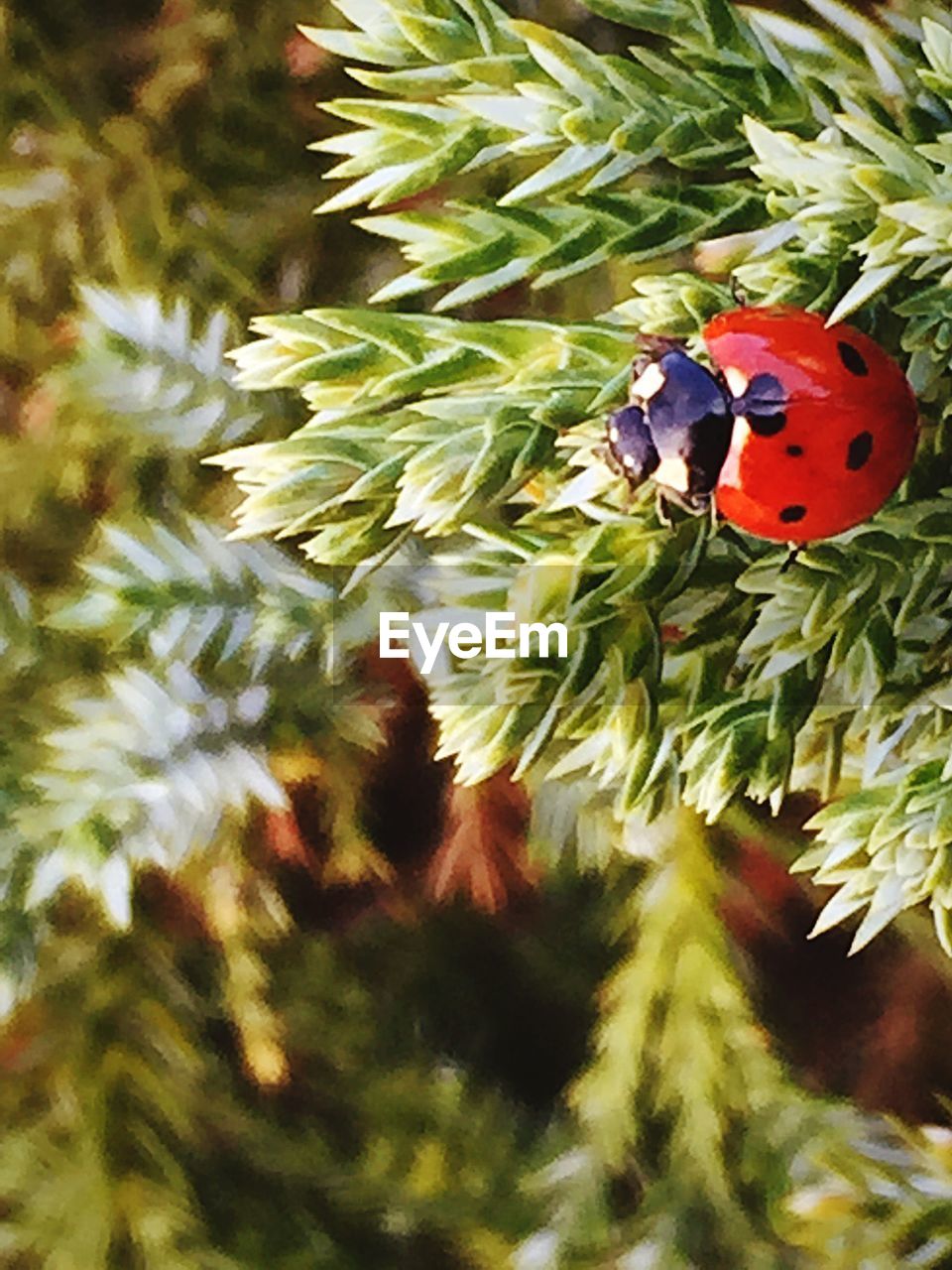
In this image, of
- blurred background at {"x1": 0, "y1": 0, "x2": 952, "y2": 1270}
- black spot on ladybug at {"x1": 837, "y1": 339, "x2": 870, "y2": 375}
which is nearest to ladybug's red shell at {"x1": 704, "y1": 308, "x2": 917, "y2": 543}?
black spot on ladybug at {"x1": 837, "y1": 339, "x2": 870, "y2": 375}

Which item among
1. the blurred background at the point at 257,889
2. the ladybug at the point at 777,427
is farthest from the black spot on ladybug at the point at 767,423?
the blurred background at the point at 257,889

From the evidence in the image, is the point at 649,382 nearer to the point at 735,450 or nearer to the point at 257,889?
the point at 735,450

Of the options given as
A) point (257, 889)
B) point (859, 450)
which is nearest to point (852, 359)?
point (859, 450)

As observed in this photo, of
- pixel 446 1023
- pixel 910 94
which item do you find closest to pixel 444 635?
pixel 910 94

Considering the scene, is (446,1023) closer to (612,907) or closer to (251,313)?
(612,907)

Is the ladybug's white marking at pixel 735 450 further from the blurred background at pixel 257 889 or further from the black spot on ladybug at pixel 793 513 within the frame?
the blurred background at pixel 257 889

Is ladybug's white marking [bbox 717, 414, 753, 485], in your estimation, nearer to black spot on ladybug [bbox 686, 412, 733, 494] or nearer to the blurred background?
black spot on ladybug [bbox 686, 412, 733, 494]
